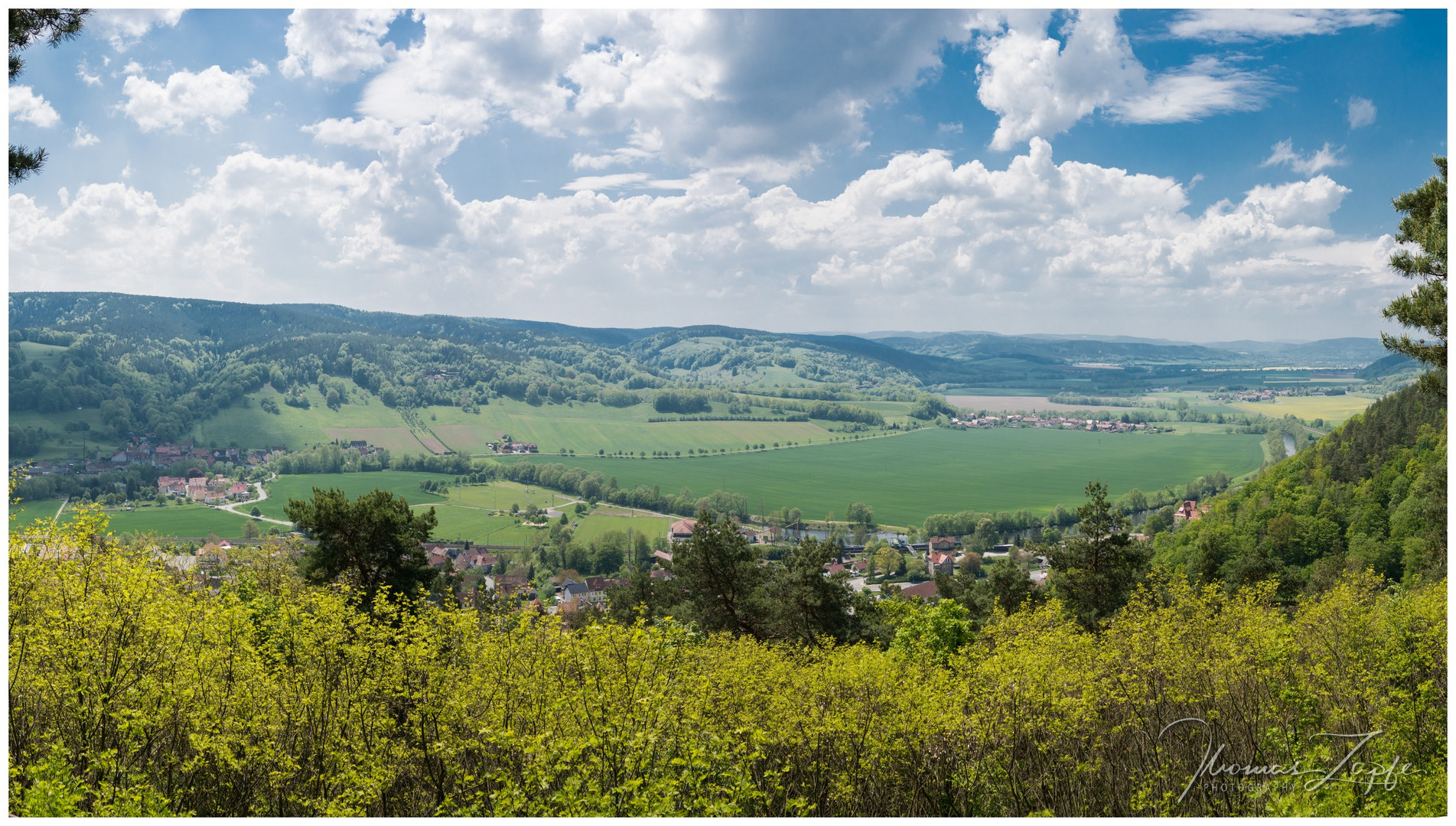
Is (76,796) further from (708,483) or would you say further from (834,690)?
(708,483)

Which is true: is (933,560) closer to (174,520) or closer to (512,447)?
(174,520)

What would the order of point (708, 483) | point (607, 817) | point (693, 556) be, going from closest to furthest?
point (607, 817) < point (693, 556) < point (708, 483)

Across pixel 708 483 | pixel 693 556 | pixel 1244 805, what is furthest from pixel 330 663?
pixel 708 483

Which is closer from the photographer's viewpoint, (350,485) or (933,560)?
(933,560)

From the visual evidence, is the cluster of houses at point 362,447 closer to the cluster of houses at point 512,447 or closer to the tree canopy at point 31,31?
the cluster of houses at point 512,447

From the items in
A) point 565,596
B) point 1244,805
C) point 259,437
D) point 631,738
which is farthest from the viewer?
point 259,437

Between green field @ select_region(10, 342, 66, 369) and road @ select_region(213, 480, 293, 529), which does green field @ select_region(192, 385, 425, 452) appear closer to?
road @ select_region(213, 480, 293, 529)

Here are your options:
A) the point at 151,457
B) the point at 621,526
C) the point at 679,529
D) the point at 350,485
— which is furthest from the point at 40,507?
the point at 679,529
